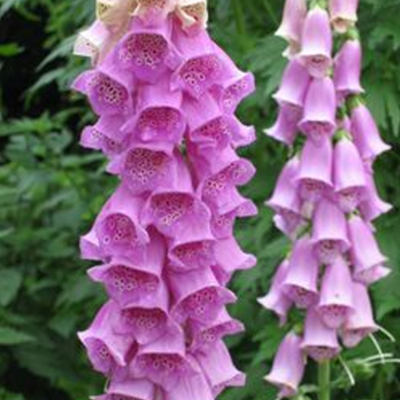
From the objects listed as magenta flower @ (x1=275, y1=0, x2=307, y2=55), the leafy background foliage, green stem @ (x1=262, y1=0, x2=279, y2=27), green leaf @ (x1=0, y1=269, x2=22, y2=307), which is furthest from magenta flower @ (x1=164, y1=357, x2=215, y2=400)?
green stem @ (x1=262, y1=0, x2=279, y2=27)

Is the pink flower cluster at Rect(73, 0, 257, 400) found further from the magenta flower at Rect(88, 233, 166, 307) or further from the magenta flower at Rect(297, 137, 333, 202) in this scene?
the magenta flower at Rect(297, 137, 333, 202)

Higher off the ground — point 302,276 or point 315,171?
point 315,171

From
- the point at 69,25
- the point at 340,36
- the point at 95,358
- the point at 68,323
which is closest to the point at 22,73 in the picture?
the point at 69,25

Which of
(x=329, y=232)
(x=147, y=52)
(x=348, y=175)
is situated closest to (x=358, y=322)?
(x=329, y=232)

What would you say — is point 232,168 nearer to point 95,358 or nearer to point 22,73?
point 95,358

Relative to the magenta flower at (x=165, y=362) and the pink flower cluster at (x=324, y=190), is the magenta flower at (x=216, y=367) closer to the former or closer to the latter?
the magenta flower at (x=165, y=362)

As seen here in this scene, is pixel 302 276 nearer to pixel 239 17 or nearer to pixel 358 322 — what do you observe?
pixel 358 322
